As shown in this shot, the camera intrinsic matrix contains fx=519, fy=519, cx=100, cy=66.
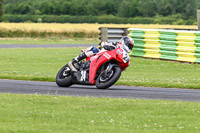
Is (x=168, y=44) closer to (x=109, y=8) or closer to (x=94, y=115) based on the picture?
(x=94, y=115)

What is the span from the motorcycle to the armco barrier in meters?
7.32

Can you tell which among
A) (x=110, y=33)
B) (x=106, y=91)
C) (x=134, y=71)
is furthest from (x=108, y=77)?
(x=110, y=33)

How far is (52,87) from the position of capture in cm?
1254

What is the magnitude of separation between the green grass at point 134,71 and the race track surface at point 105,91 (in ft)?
3.82

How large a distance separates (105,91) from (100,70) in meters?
0.80

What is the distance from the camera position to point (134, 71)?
17719 millimetres

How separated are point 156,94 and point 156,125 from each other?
3863 millimetres

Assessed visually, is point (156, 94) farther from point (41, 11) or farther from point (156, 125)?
point (41, 11)

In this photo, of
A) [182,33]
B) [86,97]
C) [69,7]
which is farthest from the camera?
[69,7]

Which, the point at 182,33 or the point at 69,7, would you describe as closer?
the point at 182,33

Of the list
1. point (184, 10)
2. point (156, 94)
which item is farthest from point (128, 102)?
point (184, 10)

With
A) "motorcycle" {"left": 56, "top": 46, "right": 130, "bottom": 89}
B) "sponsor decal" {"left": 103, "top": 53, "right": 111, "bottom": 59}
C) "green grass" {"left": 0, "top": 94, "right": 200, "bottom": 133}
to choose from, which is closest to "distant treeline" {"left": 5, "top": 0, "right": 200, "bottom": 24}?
"motorcycle" {"left": 56, "top": 46, "right": 130, "bottom": 89}

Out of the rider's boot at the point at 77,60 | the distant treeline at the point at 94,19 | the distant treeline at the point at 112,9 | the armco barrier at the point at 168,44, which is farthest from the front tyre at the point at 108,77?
the distant treeline at the point at 112,9

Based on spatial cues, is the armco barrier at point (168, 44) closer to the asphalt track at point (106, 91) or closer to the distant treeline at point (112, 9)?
the asphalt track at point (106, 91)
